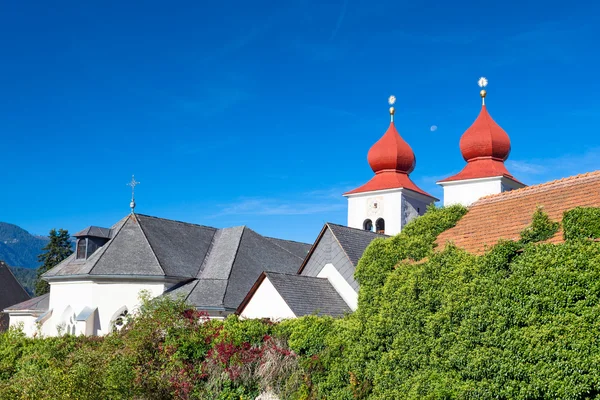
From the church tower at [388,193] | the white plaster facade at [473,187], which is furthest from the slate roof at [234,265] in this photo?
the white plaster facade at [473,187]

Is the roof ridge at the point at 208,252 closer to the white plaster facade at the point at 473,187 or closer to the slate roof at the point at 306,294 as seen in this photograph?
the slate roof at the point at 306,294

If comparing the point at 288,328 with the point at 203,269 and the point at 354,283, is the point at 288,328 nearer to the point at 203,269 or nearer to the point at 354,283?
the point at 354,283

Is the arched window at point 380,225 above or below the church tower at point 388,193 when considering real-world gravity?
below

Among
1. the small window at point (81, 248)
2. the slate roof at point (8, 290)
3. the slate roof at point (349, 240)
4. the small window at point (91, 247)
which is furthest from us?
the slate roof at point (8, 290)

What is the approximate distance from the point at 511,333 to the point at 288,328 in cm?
698

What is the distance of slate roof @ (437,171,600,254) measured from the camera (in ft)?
46.5

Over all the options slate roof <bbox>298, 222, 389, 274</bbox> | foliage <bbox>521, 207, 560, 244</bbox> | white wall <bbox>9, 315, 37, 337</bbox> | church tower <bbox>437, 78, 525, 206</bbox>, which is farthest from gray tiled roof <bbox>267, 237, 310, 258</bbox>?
foliage <bbox>521, 207, 560, 244</bbox>

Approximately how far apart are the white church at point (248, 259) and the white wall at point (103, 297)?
0.05 metres

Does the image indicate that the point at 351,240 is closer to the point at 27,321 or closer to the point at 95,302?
the point at 95,302

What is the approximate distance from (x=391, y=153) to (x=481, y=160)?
6772mm

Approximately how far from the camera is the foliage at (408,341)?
11.9 meters

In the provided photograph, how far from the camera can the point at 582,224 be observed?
12523 mm

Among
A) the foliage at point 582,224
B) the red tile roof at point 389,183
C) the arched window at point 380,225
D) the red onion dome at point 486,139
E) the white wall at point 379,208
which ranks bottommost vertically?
the foliage at point 582,224

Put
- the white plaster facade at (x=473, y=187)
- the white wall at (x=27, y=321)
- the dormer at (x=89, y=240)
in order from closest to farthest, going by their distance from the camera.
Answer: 1. the dormer at (x=89, y=240)
2. the white plaster facade at (x=473, y=187)
3. the white wall at (x=27, y=321)
